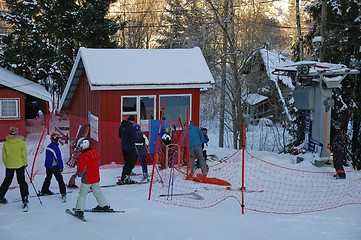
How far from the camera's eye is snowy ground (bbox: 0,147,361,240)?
6.74m

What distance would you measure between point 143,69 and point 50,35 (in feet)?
58.8

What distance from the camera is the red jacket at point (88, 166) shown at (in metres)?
7.52

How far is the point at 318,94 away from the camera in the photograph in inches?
480

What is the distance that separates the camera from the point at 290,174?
11406mm

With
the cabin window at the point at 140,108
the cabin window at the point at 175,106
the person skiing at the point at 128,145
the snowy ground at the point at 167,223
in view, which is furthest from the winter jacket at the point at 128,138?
the cabin window at the point at 175,106

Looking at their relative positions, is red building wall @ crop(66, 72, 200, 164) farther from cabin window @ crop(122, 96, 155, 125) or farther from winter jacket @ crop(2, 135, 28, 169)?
winter jacket @ crop(2, 135, 28, 169)

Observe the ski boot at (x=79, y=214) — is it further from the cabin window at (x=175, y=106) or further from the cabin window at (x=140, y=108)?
the cabin window at (x=175, y=106)

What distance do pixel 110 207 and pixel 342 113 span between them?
1054 centimetres

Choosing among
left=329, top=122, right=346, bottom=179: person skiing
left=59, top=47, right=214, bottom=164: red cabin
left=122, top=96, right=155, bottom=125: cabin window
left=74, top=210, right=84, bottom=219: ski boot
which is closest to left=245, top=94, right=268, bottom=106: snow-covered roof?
left=59, top=47, right=214, bottom=164: red cabin

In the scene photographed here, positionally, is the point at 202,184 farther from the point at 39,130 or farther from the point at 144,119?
the point at 39,130

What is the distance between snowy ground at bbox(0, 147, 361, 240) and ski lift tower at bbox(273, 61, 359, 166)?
3.84 metres

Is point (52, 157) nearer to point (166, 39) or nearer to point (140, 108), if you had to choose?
point (140, 108)

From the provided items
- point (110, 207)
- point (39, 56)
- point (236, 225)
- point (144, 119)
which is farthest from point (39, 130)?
point (39, 56)

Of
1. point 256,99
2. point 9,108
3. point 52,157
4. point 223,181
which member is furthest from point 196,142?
point 256,99
